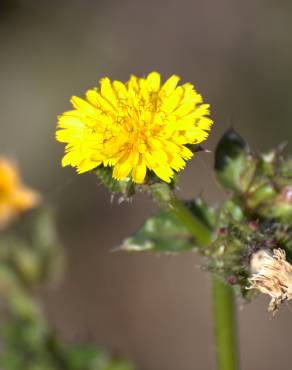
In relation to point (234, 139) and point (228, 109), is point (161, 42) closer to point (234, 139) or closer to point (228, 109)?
point (228, 109)

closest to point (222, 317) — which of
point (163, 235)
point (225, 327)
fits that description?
point (225, 327)

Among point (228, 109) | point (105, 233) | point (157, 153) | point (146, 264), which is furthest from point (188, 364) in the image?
point (157, 153)

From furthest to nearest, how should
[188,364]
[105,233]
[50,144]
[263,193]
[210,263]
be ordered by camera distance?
1. [50,144]
2. [105,233]
3. [188,364]
4. [263,193]
5. [210,263]

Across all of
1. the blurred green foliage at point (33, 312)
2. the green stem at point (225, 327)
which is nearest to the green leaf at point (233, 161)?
the green stem at point (225, 327)

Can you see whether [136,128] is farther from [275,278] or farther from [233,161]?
[275,278]

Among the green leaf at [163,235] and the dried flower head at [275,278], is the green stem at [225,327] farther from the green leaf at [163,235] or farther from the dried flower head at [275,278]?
the dried flower head at [275,278]

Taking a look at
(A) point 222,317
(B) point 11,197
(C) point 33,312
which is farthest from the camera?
(B) point 11,197
